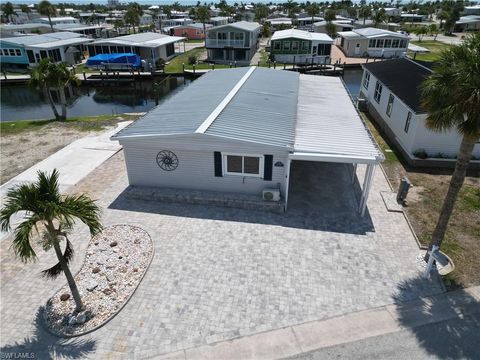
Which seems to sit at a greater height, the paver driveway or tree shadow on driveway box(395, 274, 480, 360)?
the paver driveway

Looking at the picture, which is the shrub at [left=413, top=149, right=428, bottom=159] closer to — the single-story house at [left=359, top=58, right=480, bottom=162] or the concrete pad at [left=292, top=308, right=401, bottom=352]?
the single-story house at [left=359, top=58, right=480, bottom=162]

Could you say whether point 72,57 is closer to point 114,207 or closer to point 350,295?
point 114,207

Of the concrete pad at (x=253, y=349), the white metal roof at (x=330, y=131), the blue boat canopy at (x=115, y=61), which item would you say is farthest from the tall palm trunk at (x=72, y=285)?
the blue boat canopy at (x=115, y=61)

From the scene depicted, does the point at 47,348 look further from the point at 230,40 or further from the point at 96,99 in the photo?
the point at 230,40

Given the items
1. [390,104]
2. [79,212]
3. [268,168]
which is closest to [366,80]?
[390,104]

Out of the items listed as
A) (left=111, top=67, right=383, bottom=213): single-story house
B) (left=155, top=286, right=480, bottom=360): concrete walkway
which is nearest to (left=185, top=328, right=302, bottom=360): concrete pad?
(left=155, top=286, right=480, bottom=360): concrete walkway

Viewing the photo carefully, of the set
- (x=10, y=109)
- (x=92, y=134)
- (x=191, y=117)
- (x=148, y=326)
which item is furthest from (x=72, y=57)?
(x=148, y=326)
